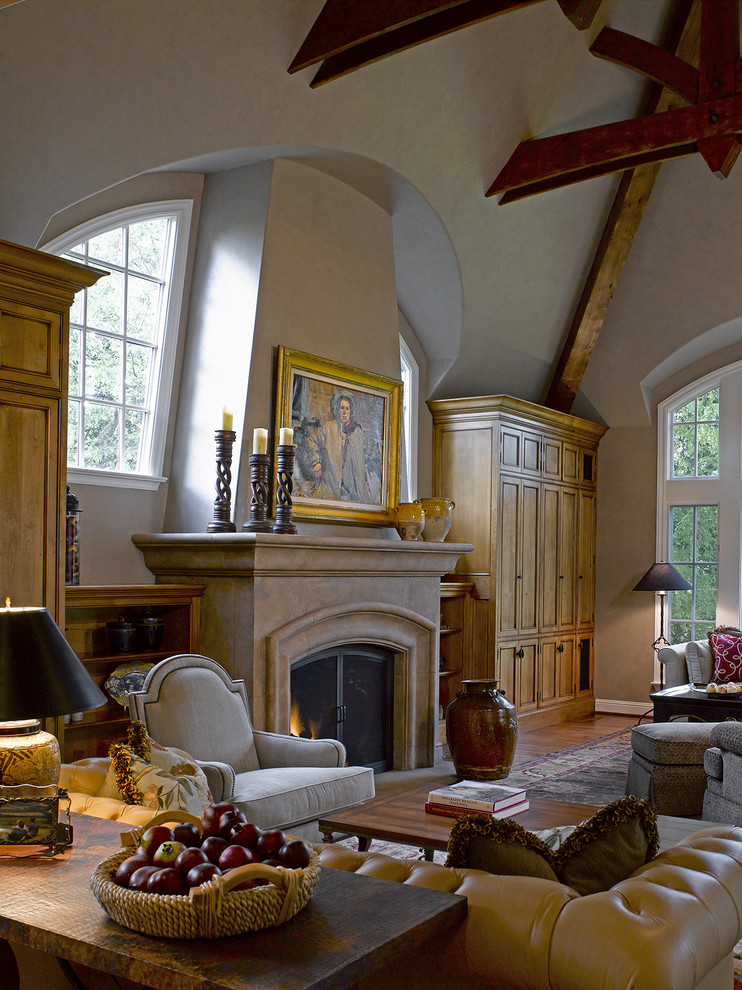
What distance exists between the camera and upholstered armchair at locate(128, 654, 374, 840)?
12.3ft

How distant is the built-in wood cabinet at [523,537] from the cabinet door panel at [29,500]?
4300mm

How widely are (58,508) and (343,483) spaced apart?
2.45 meters

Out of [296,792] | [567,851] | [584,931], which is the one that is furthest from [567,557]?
[584,931]

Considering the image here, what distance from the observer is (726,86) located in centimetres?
598

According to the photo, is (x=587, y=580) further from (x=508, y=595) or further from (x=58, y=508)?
(x=58, y=508)

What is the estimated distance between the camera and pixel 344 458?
599cm

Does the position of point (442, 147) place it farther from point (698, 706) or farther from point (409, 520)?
point (698, 706)

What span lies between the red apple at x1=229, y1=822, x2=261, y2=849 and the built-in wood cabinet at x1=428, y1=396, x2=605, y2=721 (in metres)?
5.69

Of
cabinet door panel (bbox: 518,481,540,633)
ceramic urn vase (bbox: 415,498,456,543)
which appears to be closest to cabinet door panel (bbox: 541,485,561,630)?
cabinet door panel (bbox: 518,481,540,633)

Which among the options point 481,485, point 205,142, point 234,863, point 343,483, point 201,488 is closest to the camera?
point 234,863

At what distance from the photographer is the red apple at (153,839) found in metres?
1.78

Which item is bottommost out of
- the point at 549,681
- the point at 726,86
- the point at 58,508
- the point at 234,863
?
the point at 549,681

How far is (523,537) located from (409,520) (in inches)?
77.0

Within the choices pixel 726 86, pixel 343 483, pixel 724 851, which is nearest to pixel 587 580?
pixel 343 483
